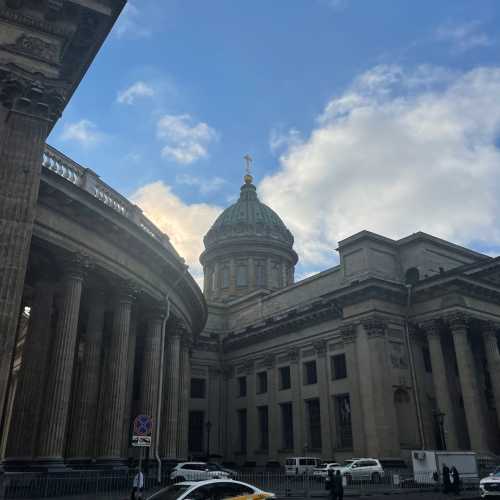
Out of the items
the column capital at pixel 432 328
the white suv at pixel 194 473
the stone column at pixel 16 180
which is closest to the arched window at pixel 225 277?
the column capital at pixel 432 328

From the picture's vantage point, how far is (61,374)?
2041 cm

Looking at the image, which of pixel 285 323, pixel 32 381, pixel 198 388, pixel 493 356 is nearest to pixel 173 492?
pixel 32 381

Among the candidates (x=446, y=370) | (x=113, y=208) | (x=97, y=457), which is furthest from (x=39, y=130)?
(x=446, y=370)

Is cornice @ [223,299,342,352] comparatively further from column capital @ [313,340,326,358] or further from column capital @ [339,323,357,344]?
column capital @ [313,340,326,358]

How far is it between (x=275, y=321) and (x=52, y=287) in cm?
3016

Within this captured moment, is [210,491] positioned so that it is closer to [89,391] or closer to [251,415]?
[89,391]

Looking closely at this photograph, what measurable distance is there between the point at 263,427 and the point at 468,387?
20789 mm

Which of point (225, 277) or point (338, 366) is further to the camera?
point (225, 277)

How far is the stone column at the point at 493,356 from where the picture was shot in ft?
129

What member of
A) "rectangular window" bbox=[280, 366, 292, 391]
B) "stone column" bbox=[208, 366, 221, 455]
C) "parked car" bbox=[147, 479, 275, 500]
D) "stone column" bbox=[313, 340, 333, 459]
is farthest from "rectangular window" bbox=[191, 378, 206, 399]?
"parked car" bbox=[147, 479, 275, 500]

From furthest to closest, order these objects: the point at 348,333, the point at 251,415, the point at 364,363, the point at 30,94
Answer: the point at 251,415 → the point at 348,333 → the point at 364,363 → the point at 30,94

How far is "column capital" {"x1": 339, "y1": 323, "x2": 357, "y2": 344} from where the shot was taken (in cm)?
4153

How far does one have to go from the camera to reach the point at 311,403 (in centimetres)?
4622

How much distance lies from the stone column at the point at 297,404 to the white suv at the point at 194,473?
56.7ft
